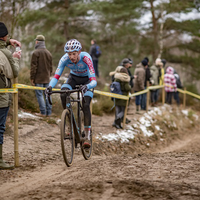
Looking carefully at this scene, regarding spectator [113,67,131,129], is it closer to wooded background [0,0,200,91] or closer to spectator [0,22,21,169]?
spectator [0,22,21,169]

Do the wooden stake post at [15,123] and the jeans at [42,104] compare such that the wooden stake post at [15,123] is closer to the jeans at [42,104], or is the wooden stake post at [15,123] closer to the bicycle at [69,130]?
the bicycle at [69,130]

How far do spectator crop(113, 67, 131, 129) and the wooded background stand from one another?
7.30m

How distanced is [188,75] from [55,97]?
14713 millimetres

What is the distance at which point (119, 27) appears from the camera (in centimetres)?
2080

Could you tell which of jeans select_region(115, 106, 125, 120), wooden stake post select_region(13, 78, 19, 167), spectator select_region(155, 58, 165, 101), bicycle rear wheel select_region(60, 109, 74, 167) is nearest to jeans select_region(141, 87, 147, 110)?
spectator select_region(155, 58, 165, 101)

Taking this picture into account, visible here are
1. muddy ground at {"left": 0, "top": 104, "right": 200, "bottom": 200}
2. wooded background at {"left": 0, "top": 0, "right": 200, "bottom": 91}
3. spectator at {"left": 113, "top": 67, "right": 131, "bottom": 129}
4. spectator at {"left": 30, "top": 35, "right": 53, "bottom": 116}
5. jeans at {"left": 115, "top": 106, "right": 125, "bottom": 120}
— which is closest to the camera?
muddy ground at {"left": 0, "top": 104, "right": 200, "bottom": 200}

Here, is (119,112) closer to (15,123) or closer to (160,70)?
(15,123)

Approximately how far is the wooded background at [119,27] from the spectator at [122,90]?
287 inches

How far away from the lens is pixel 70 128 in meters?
5.55

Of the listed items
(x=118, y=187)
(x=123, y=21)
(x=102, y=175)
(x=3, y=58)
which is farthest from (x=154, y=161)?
(x=123, y=21)

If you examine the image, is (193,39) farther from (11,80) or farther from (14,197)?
(14,197)

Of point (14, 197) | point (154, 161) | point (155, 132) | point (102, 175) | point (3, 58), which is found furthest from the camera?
point (155, 132)

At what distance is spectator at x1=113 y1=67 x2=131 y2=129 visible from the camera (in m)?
9.63

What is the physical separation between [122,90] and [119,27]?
11.7m
